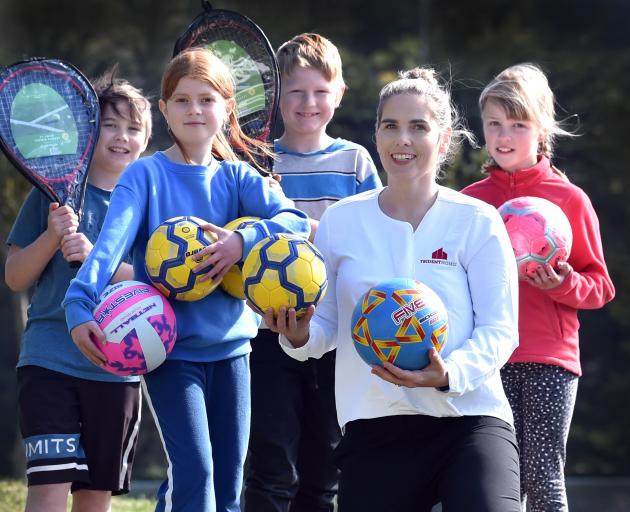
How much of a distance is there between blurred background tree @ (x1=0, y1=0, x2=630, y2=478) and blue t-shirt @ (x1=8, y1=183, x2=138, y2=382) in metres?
4.44

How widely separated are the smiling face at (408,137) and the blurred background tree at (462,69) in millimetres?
5259

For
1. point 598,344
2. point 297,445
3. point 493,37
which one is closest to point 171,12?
Answer: point 493,37

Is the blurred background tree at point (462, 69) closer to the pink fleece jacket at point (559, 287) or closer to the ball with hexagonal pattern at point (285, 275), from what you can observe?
the pink fleece jacket at point (559, 287)

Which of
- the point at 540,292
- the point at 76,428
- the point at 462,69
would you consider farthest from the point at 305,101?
the point at 462,69

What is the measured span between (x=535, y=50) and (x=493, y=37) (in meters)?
0.52

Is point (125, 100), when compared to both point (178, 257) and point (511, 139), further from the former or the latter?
point (511, 139)

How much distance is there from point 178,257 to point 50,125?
1.14 m

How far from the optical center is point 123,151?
486 centimetres

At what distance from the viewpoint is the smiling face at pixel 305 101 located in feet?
16.3

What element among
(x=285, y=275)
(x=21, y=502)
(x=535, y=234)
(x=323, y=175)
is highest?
(x=323, y=175)

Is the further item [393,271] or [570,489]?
[570,489]

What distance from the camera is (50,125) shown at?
4695 millimetres

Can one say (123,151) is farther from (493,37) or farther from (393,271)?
(493,37)

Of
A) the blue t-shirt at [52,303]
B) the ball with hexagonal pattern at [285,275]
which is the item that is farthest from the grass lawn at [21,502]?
the ball with hexagonal pattern at [285,275]
